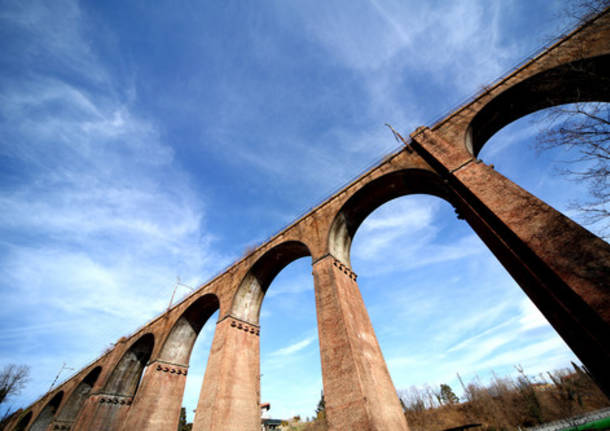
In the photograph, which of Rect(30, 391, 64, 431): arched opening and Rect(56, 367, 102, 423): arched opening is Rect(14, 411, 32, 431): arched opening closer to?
Rect(30, 391, 64, 431): arched opening

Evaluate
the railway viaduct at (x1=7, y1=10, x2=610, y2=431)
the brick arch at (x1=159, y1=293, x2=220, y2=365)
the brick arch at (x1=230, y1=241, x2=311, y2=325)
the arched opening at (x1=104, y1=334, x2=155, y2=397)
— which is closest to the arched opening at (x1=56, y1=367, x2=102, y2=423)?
the arched opening at (x1=104, y1=334, x2=155, y2=397)

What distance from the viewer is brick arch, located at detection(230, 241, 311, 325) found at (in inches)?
544

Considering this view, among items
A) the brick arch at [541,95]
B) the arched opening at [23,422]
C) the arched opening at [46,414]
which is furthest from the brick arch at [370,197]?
the arched opening at [23,422]

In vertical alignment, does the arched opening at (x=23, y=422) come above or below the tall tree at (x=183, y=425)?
above

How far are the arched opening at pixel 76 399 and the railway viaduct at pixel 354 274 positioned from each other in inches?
277

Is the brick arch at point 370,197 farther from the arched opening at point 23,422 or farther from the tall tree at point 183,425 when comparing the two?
the arched opening at point 23,422

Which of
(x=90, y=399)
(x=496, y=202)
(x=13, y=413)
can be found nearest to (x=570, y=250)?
(x=496, y=202)

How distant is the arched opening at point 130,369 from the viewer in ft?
61.3

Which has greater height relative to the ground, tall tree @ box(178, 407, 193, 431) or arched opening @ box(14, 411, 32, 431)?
arched opening @ box(14, 411, 32, 431)

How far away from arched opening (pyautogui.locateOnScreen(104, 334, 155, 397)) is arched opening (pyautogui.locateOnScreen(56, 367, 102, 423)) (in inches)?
203

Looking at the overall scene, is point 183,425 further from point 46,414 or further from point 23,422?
point 23,422

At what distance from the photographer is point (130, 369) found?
19.8m

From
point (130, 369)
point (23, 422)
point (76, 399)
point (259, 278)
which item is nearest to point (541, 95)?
point (259, 278)

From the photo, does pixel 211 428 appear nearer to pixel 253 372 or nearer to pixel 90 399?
pixel 253 372
